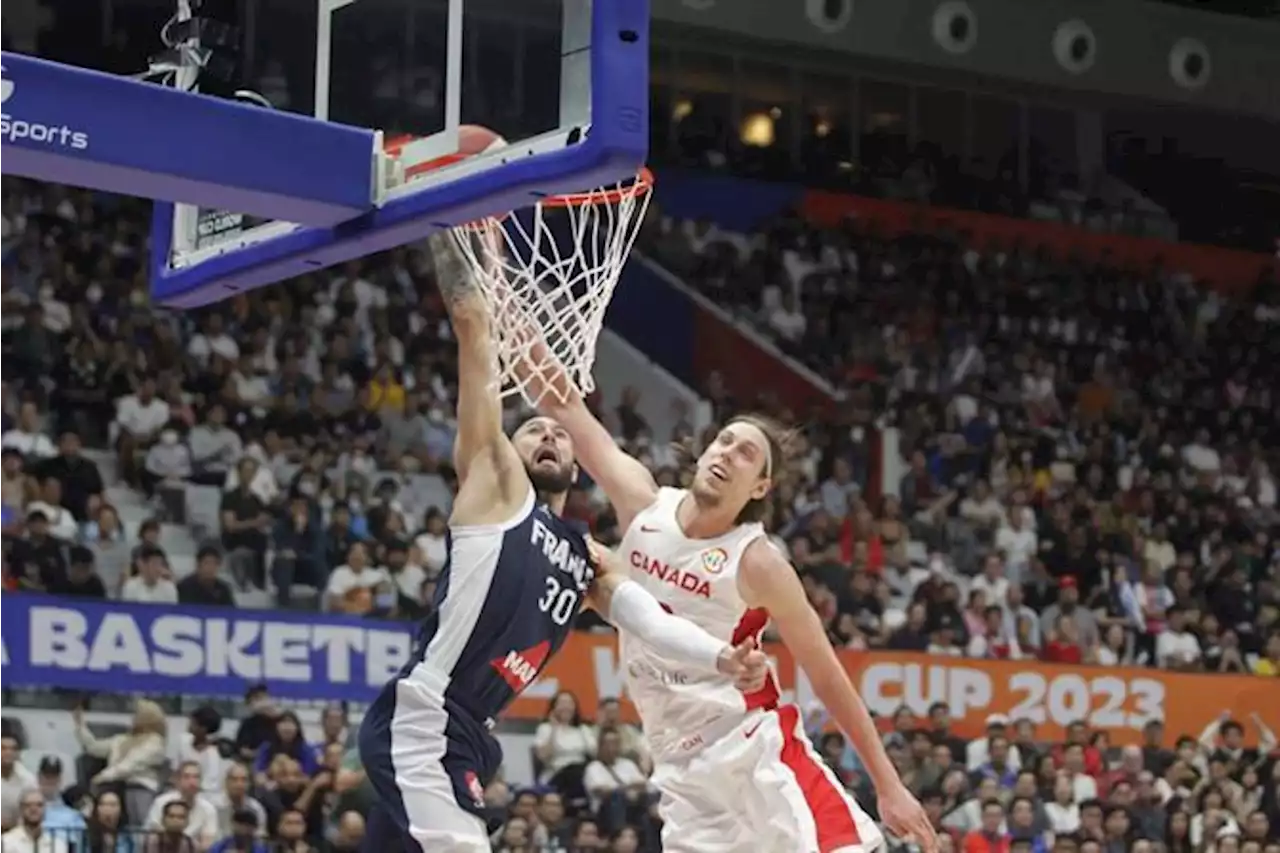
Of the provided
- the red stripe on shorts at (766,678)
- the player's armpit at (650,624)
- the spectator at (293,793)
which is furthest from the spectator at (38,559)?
the player's armpit at (650,624)

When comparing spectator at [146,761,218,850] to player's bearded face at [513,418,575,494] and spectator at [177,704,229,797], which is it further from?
player's bearded face at [513,418,575,494]

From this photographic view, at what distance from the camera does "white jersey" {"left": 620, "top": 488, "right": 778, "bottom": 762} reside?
7016 mm

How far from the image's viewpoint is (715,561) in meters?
7.02

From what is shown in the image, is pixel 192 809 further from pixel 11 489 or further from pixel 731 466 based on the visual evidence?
pixel 731 466

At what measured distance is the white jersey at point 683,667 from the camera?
7016mm

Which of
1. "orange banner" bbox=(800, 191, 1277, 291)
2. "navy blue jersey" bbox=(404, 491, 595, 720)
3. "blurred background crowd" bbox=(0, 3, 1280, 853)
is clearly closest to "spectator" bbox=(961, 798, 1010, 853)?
"blurred background crowd" bbox=(0, 3, 1280, 853)

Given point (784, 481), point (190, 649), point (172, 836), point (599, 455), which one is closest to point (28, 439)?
point (190, 649)

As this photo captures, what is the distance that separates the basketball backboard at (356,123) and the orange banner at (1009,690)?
781 cm

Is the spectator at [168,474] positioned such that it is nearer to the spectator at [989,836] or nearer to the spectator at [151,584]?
the spectator at [151,584]

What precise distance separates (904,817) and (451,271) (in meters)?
2.14

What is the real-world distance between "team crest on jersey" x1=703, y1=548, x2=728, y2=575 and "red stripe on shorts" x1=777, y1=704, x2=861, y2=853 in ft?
1.69

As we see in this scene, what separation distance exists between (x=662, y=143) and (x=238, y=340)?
694 cm

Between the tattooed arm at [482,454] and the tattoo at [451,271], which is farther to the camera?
the tattoo at [451,271]

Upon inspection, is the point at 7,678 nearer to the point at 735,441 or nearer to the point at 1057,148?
the point at 735,441
